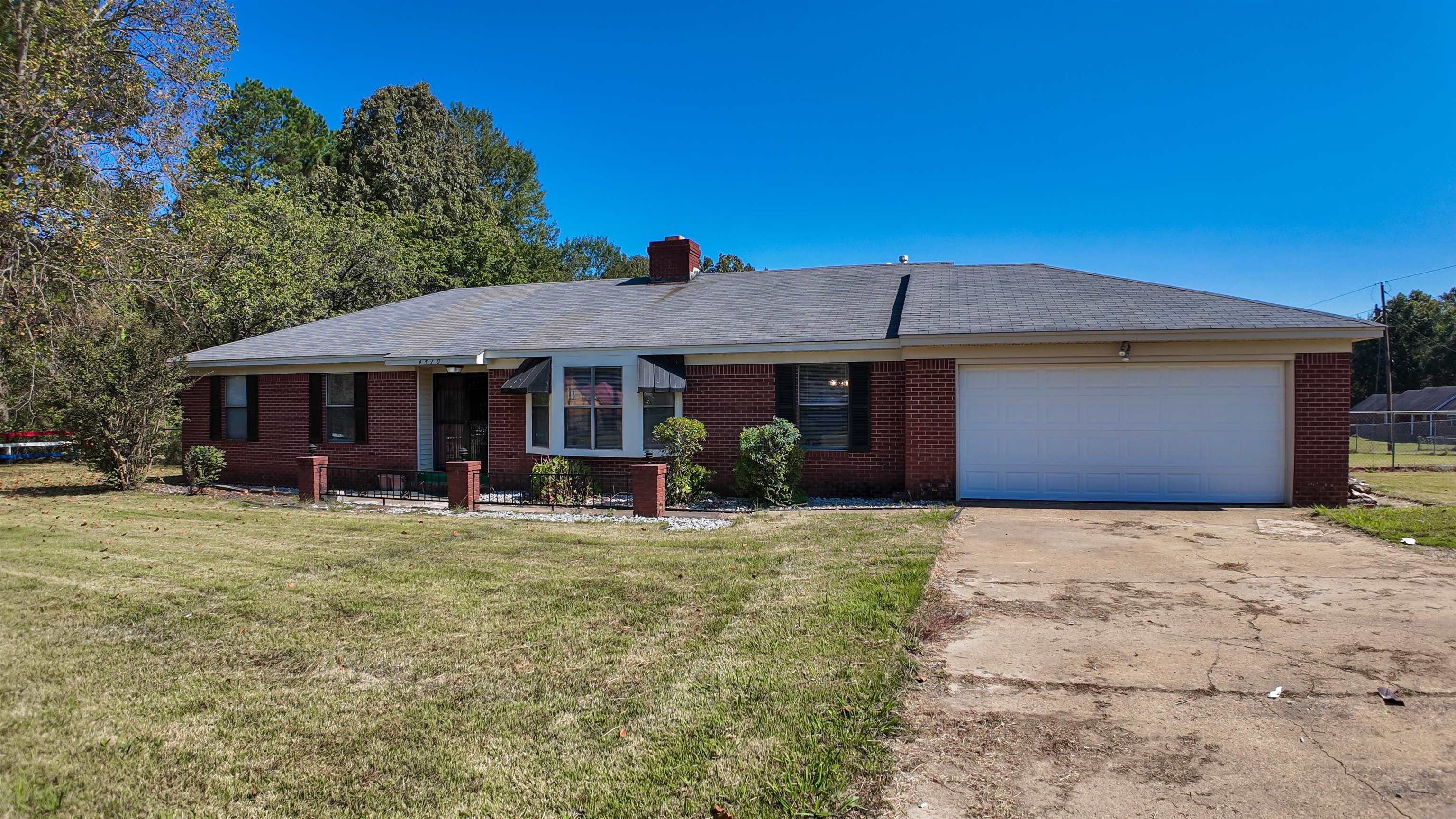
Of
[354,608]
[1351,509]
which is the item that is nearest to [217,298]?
[354,608]

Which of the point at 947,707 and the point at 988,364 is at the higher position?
the point at 988,364

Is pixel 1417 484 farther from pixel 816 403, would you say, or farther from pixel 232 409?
pixel 232 409

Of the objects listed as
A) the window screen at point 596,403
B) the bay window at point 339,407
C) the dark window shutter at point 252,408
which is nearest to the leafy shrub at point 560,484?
the window screen at point 596,403

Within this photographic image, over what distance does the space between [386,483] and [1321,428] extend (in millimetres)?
16008

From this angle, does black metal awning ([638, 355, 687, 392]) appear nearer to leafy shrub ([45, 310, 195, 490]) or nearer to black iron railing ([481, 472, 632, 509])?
black iron railing ([481, 472, 632, 509])

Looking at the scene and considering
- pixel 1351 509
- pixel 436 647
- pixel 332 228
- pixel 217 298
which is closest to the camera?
pixel 436 647

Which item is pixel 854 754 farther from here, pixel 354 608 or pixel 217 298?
pixel 217 298

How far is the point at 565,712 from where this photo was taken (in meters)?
4.04

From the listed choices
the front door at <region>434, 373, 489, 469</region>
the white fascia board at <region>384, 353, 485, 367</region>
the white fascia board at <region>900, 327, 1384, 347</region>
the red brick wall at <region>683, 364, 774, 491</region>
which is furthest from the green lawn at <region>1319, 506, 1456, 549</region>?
the front door at <region>434, 373, 489, 469</region>

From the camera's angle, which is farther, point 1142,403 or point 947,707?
point 1142,403

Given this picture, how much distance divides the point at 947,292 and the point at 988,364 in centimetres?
284

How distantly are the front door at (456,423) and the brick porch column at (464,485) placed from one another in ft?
11.6

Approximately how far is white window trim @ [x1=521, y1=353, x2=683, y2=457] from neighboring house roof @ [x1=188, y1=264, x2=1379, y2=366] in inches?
10.8

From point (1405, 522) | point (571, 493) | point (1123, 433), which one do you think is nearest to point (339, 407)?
point (571, 493)
